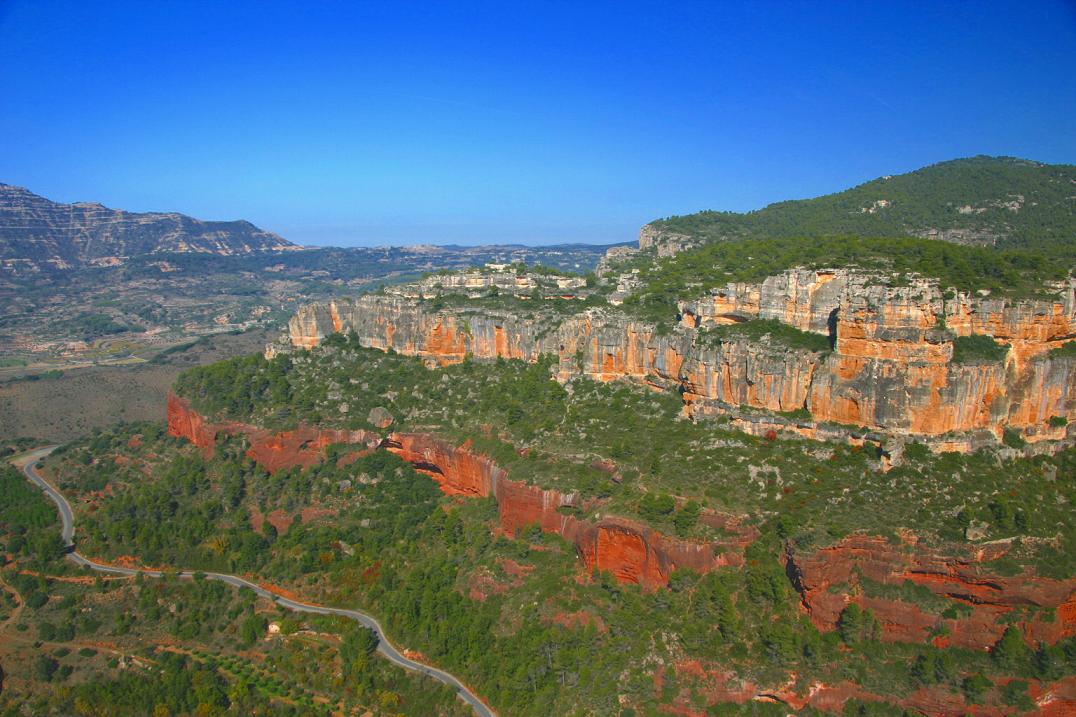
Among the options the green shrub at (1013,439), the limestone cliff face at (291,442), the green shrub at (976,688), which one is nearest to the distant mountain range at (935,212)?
the green shrub at (1013,439)

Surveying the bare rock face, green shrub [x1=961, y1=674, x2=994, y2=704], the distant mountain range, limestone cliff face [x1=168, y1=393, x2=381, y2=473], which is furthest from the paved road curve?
the distant mountain range

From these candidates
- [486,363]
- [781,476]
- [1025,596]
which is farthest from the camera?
[486,363]

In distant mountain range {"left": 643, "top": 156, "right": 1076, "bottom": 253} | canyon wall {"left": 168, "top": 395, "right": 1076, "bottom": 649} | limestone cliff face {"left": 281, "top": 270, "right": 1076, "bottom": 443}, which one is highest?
distant mountain range {"left": 643, "top": 156, "right": 1076, "bottom": 253}

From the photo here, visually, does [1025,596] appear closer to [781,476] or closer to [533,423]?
[781,476]

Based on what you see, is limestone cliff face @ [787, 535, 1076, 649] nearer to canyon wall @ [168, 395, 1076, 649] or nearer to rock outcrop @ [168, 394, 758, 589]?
canyon wall @ [168, 395, 1076, 649]

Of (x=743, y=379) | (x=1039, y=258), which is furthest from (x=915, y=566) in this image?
(x=1039, y=258)

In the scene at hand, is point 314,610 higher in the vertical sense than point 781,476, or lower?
lower

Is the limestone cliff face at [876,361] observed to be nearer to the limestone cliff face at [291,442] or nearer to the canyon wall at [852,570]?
the canyon wall at [852,570]

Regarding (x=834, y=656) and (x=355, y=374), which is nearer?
(x=834, y=656)
